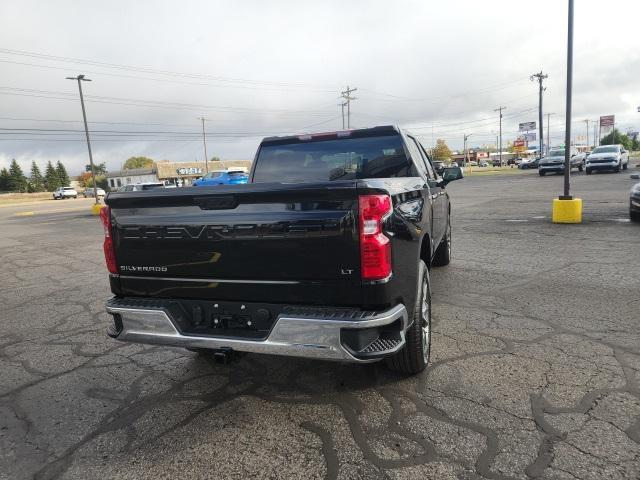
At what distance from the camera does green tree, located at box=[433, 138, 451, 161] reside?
415 feet

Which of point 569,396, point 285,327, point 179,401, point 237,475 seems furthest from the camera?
point 179,401

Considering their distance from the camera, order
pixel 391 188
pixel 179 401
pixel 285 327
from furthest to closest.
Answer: pixel 179 401 → pixel 391 188 → pixel 285 327

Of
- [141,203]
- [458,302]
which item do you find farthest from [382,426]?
[458,302]

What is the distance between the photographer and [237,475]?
2.43 meters

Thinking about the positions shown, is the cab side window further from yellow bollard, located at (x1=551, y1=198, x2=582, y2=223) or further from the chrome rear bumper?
yellow bollard, located at (x1=551, y1=198, x2=582, y2=223)

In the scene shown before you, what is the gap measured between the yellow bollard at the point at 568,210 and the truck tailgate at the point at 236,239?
995 cm

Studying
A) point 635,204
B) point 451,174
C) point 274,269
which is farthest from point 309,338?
point 635,204

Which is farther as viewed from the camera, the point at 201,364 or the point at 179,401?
the point at 201,364

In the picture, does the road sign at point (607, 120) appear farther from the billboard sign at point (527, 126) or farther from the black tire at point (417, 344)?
the black tire at point (417, 344)

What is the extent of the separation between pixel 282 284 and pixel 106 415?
1.56 meters

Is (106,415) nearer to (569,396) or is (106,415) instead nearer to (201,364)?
(201,364)

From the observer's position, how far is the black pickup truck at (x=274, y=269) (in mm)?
2584

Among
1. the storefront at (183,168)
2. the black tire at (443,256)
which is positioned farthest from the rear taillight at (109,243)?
the storefront at (183,168)

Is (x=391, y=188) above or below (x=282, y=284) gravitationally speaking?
above
